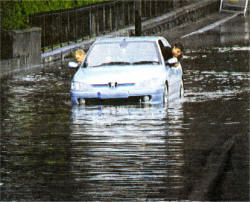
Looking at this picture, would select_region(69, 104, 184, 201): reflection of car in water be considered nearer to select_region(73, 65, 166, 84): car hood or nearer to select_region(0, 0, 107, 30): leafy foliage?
select_region(73, 65, 166, 84): car hood

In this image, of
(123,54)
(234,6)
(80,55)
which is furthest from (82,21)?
(234,6)

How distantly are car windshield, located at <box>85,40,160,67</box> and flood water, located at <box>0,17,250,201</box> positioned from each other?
39.4 inches

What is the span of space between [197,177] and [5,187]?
1.97 metres

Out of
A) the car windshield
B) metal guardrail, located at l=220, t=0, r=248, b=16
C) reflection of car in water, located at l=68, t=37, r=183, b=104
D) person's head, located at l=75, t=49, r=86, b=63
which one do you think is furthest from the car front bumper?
metal guardrail, located at l=220, t=0, r=248, b=16

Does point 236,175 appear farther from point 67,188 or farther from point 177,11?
point 177,11

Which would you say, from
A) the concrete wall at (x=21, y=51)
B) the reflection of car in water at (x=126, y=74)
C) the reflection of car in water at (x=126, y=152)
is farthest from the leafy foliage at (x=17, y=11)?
the reflection of car in water at (x=126, y=152)

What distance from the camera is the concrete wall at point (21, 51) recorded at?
1088 inches

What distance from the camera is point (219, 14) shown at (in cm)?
5684

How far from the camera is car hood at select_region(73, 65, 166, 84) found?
1830cm

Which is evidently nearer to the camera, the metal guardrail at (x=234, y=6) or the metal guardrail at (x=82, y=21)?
the metal guardrail at (x=82, y=21)

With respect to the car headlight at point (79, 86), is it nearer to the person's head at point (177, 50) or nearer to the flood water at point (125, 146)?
the flood water at point (125, 146)

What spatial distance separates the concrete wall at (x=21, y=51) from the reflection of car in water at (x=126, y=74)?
23.3 ft

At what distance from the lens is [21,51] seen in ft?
94.1

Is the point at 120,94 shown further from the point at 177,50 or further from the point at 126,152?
the point at 126,152
